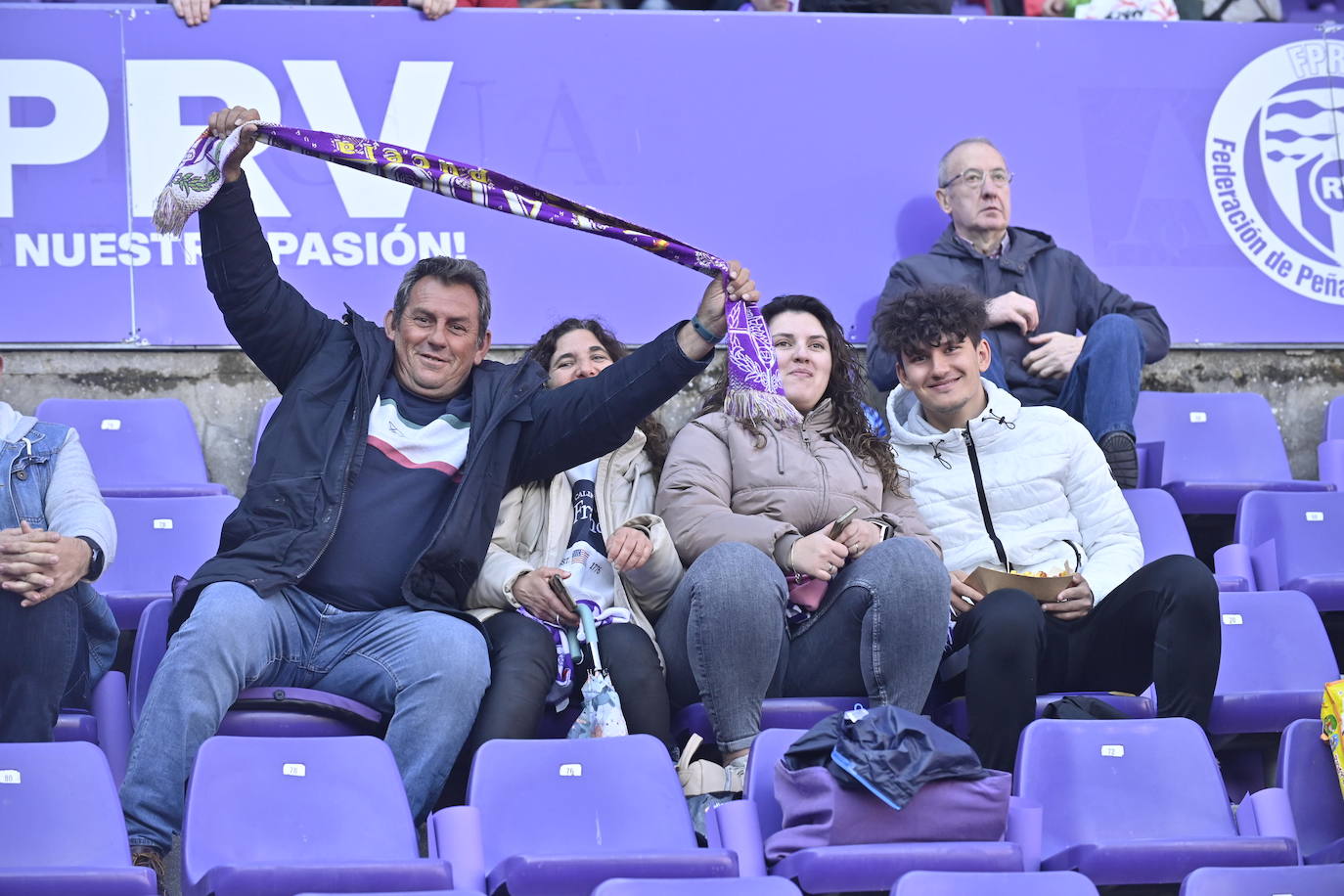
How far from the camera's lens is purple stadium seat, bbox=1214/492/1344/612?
175 inches

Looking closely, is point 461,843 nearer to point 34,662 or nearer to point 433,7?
point 34,662

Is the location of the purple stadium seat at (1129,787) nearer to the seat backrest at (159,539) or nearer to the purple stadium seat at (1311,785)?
the purple stadium seat at (1311,785)

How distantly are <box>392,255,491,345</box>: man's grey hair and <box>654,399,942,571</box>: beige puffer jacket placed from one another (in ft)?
1.73

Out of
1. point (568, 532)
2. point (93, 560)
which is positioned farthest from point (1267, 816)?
point (93, 560)

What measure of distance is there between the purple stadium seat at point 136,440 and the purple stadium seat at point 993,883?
249 centimetres

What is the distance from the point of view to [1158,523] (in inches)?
176

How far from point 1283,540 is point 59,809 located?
10.1 ft

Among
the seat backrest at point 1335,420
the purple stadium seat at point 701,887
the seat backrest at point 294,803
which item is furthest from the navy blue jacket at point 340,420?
the seat backrest at point 1335,420

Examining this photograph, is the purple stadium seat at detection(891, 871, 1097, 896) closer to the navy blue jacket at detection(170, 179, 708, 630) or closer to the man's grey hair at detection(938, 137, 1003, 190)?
the navy blue jacket at detection(170, 179, 708, 630)

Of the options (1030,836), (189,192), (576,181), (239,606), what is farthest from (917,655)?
(576,181)

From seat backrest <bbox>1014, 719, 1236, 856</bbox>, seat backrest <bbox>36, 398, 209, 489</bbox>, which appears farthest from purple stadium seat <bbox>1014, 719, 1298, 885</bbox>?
seat backrest <bbox>36, 398, 209, 489</bbox>

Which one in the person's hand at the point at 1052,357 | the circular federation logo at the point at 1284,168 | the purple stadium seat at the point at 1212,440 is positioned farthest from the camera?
the circular federation logo at the point at 1284,168

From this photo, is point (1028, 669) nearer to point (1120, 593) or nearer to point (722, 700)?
point (1120, 593)

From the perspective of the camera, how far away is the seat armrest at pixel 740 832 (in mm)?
2977
